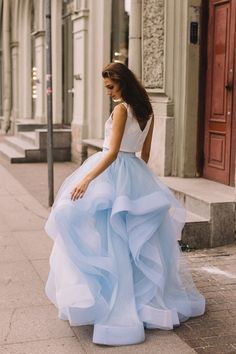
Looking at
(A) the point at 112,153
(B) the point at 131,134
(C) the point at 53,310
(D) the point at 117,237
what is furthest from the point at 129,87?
(C) the point at 53,310

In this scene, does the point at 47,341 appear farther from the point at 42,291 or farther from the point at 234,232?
the point at 234,232

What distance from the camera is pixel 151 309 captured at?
3848mm

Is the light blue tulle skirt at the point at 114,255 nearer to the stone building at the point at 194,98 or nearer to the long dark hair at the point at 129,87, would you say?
the long dark hair at the point at 129,87

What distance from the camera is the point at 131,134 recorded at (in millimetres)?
3947

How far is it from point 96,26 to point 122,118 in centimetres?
772

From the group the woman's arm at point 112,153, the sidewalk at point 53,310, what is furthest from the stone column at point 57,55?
the woman's arm at point 112,153

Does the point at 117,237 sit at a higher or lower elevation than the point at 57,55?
lower

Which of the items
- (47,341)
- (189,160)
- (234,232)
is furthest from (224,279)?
(189,160)

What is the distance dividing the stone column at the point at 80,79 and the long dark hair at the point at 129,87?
7656 millimetres

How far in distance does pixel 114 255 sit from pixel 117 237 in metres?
0.12

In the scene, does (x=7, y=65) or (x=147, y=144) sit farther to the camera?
(x=7, y=65)

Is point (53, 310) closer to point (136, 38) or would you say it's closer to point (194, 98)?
point (194, 98)

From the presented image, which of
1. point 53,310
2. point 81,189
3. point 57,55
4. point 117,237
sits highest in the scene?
point 57,55

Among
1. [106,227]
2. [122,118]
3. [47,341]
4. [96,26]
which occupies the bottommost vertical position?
[47,341]
